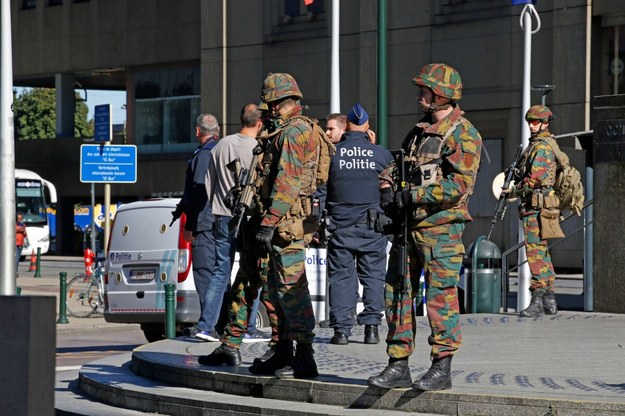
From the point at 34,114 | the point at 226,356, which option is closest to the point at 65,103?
the point at 34,114

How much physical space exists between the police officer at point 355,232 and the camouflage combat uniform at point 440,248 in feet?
10.6

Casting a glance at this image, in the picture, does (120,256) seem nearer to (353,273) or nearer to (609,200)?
(353,273)

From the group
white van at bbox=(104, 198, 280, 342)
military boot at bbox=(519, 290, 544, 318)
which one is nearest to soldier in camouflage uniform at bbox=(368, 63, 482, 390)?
military boot at bbox=(519, 290, 544, 318)

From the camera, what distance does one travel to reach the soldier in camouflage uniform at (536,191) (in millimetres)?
13273

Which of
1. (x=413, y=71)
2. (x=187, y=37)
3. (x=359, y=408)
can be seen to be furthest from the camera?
(x=187, y=37)

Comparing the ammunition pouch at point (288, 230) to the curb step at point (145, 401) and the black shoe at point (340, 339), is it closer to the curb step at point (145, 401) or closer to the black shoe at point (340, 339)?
the curb step at point (145, 401)

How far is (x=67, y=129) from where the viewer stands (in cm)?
5388

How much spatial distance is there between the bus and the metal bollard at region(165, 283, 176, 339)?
35.3m

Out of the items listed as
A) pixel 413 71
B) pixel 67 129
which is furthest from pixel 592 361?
pixel 67 129

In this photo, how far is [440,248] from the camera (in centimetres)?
786

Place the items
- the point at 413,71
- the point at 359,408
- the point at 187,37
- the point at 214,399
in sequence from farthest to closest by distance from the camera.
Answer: the point at 187,37 → the point at 413,71 → the point at 214,399 → the point at 359,408

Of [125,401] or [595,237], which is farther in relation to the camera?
[595,237]

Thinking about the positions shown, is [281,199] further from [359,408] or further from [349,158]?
[349,158]

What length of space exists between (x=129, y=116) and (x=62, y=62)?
3722 millimetres
